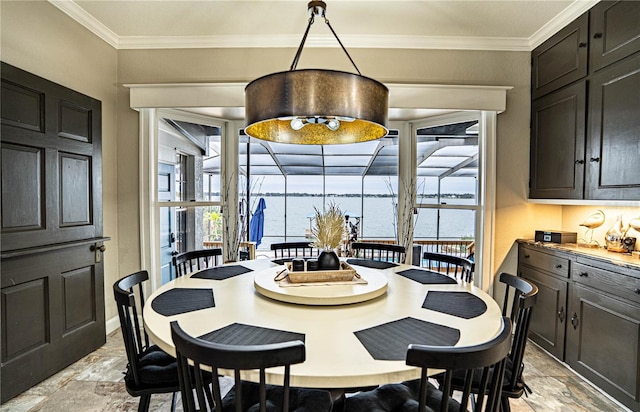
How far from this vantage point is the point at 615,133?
2354 mm

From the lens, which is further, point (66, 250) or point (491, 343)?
point (66, 250)

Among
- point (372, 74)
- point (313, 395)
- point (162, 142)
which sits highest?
point (372, 74)

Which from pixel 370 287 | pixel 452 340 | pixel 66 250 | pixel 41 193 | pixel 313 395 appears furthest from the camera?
pixel 66 250

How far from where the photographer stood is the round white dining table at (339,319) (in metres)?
1.08

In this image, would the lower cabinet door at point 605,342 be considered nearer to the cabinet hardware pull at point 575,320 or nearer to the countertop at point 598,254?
the cabinet hardware pull at point 575,320

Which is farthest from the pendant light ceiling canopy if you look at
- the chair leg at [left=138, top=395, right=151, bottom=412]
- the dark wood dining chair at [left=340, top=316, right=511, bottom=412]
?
the chair leg at [left=138, top=395, right=151, bottom=412]

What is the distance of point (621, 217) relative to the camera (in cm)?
261

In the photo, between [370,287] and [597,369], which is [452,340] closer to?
[370,287]

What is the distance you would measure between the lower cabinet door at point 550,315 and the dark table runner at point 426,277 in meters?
1.04

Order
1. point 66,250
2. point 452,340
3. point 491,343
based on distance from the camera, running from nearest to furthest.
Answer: point 491,343 < point 452,340 < point 66,250

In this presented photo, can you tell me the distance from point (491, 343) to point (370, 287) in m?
0.85

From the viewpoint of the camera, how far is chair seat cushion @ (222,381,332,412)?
1.31m

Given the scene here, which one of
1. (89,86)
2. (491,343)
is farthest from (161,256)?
(491,343)

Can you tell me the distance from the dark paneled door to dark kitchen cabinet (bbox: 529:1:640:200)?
12.7 feet
